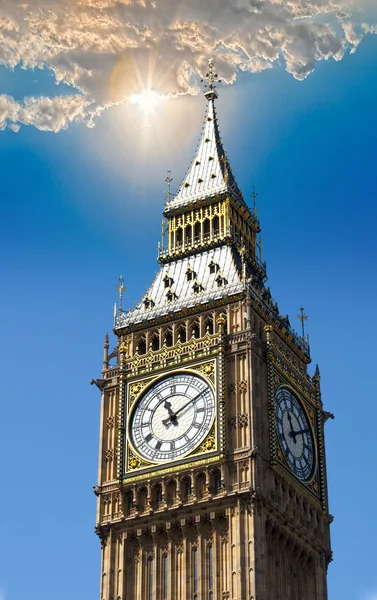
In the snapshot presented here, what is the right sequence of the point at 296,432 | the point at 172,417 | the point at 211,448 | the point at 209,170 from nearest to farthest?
the point at 211,448 → the point at 172,417 → the point at 296,432 → the point at 209,170

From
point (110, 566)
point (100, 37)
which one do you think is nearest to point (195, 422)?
point (110, 566)

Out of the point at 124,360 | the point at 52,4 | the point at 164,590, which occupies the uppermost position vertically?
the point at 52,4

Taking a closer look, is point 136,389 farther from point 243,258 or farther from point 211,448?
point 243,258

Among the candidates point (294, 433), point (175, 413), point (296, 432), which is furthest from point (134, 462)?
point (296, 432)

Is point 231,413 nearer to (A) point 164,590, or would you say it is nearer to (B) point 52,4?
(A) point 164,590

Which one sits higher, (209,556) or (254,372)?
(254,372)

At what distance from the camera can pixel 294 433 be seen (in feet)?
328

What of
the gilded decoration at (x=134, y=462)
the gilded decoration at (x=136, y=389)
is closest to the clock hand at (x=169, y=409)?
the gilded decoration at (x=136, y=389)

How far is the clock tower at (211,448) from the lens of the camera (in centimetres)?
9419

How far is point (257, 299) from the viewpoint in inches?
4018

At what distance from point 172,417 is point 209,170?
1960 centimetres

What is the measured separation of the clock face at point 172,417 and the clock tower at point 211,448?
7 centimetres

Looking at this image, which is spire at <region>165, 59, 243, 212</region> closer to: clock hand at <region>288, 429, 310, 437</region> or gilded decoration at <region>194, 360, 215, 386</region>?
gilded decoration at <region>194, 360, 215, 386</region>

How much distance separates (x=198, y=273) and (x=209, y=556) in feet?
60.1
